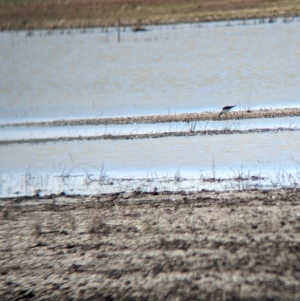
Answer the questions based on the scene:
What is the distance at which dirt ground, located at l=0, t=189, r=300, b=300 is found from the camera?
5.55m

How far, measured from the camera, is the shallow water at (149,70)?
49.8 ft

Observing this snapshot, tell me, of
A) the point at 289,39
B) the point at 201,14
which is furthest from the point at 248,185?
the point at 201,14

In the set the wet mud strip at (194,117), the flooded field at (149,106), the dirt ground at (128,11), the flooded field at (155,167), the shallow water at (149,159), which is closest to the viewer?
the flooded field at (155,167)

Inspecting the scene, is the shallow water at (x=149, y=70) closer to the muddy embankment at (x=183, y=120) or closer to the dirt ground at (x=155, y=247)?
the muddy embankment at (x=183, y=120)

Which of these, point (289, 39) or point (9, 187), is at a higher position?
point (289, 39)

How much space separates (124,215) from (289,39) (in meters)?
13.1

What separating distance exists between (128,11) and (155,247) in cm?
1845

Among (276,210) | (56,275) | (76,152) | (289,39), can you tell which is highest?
(289,39)

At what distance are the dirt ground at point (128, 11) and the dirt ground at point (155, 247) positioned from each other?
15.2 m

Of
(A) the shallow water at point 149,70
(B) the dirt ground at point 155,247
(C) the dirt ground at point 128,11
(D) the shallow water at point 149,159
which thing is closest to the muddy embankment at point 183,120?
(D) the shallow water at point 149,159

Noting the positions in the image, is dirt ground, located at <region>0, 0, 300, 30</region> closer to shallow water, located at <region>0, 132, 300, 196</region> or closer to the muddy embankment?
the muddy embankment

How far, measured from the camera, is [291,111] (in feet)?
42.4

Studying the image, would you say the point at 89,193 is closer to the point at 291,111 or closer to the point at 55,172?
the point at 55,172

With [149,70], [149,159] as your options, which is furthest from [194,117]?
[149,70]
